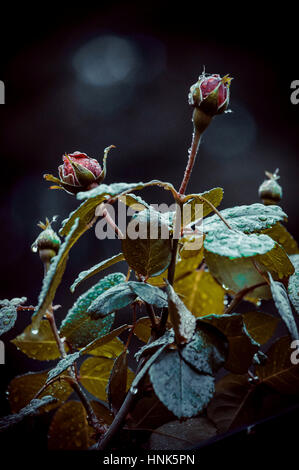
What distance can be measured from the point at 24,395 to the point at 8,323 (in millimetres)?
114

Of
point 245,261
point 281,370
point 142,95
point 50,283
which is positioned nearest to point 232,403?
point 281,370

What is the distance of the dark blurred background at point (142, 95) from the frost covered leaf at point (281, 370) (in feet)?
2.64

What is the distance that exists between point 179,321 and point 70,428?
0.27 metres

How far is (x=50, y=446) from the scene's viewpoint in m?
0.42

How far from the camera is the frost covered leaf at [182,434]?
1.13 feet

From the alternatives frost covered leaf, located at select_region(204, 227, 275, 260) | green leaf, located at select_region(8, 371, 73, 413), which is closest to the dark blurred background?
green leaf, located at select_region(8, 371, 73, 413)

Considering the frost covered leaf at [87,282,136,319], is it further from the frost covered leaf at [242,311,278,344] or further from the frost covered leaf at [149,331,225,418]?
the frost covered leaf at [242,311,278,344]

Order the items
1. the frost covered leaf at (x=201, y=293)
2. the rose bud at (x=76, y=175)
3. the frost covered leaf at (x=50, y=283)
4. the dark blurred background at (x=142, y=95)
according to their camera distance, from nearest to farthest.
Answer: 1. the frost covered leaf at (x=50, y=283)
2. the rose bud at (x=76, y=175)
3. the frost covered leaf at (x=201, y=293)
4. the dark blurred background at (x=142, y=95)

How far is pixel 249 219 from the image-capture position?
30 cm

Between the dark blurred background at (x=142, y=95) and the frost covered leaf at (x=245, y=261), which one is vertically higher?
the dark blurred background at (x=142, y=95)

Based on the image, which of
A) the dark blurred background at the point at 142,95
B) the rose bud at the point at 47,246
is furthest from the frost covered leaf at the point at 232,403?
the dark blurred background at the point at 142,95

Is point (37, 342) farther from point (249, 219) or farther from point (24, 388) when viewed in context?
point (249, 219)

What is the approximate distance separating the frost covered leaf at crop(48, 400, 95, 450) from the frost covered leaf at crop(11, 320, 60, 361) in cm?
7

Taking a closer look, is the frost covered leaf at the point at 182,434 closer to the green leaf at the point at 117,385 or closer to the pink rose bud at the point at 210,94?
the green leaf at the point at 117,385
